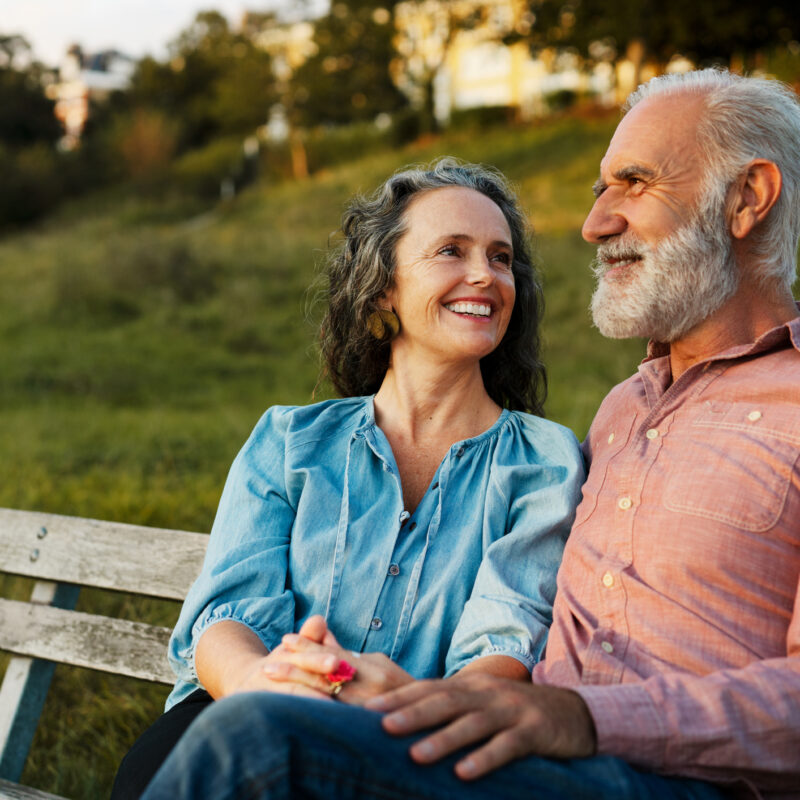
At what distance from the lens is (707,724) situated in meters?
1.85

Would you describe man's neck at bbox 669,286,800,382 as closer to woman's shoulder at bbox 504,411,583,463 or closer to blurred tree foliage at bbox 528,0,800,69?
woman's shoulder at bbox 504,411,583,463

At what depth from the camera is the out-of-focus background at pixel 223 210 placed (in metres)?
6.83

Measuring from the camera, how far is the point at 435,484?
2727 millimetres

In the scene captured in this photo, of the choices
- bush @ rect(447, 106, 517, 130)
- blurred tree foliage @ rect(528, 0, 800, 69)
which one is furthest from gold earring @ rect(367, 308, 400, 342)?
bush @ rect(447, 106, 517, 130)

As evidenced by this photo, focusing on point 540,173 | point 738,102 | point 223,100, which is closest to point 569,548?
point 738,102

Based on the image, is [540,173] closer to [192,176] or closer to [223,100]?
[192,176]

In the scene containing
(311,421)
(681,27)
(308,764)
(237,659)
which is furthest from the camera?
(681,27)

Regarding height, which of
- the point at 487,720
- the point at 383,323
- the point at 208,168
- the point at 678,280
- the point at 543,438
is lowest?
the point at 208,168

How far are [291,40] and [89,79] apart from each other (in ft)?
105

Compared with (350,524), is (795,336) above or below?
above

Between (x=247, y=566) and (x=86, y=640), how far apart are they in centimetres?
96

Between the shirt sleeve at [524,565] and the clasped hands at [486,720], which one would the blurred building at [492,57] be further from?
the clasped hands at [486,720]

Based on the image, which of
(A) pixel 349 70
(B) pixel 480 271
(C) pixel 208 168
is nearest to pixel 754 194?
(B) pixel 480 271

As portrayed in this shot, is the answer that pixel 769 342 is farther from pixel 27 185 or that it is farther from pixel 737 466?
pixel 27 185
